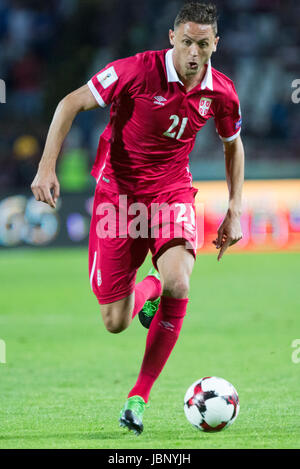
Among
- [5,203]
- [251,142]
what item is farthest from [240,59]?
[5,203]

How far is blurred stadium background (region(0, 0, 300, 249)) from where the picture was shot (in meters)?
14.5

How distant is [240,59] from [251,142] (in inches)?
94.1

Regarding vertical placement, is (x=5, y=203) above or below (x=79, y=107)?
below

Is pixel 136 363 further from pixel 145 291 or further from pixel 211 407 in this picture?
pixel 211 407

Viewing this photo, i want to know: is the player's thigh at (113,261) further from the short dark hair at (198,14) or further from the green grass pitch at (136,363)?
the short dark hair at (198,14)

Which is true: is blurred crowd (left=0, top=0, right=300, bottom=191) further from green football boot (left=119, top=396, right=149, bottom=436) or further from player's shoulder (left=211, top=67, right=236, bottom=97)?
green football boot (left=119, top=396, right=149, bottom=436)

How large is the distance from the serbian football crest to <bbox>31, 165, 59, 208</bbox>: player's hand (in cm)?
108

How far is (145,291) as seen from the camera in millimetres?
5562

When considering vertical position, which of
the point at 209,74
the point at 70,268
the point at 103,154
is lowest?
the point at 70,268

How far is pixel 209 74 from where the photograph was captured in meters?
5.01

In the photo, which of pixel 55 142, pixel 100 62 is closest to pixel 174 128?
pixel 55 142

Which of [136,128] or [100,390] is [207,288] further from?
[136,128]

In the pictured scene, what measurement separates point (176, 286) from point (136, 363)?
2.14 metres
